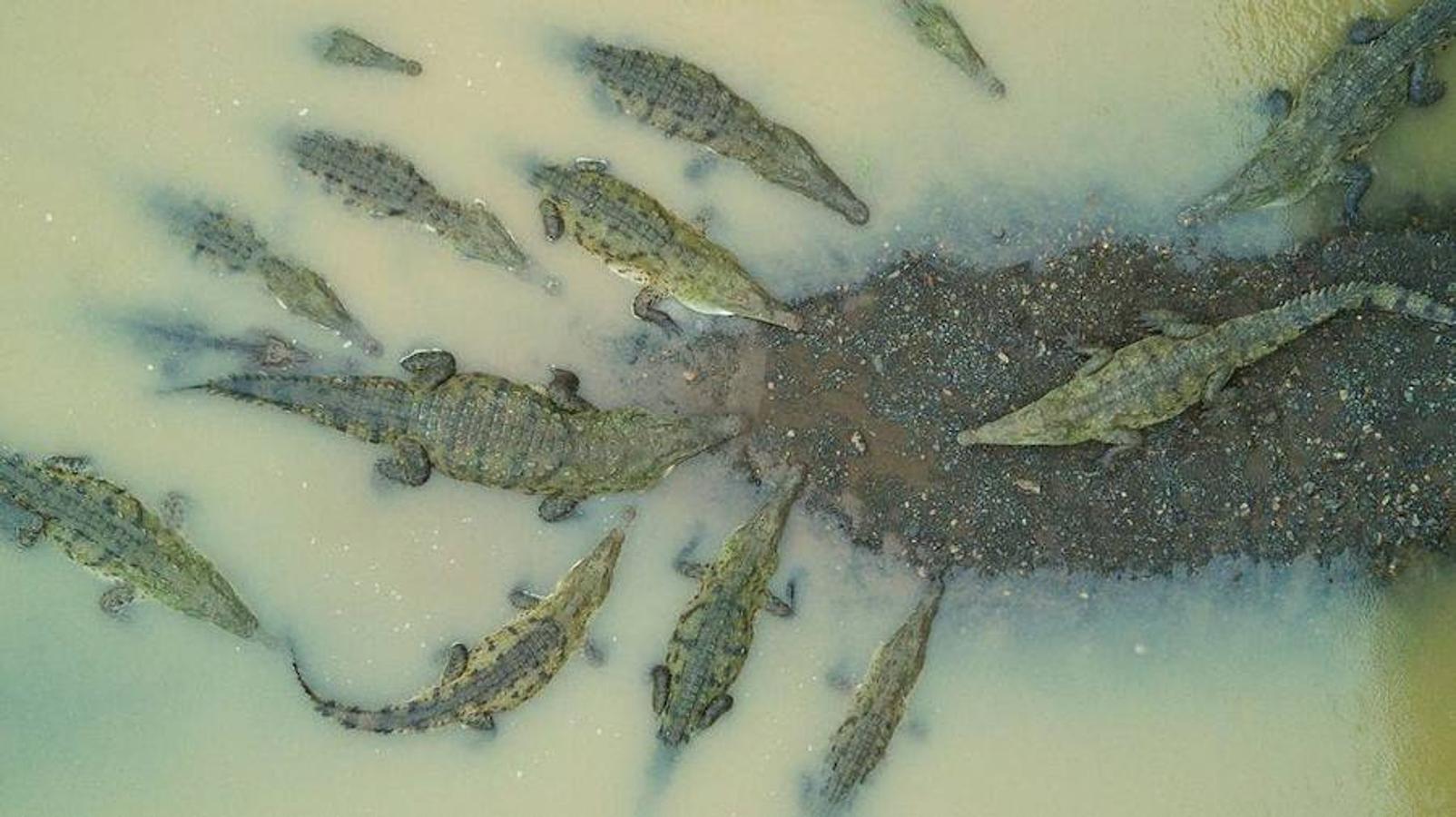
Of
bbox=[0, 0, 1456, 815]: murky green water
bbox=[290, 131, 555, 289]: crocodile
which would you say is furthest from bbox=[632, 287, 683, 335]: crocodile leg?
bbox=[290, 131, 555, 289]: crocodile

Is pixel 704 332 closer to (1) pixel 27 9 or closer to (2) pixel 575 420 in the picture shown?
(2) pixel 575 420

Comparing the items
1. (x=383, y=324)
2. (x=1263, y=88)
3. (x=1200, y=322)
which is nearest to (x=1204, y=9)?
(x=1263, y=88)

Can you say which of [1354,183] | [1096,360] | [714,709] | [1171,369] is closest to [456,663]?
[714,709]

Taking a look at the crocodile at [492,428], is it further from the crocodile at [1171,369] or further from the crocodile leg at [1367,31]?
the crocodile leg at [1367,31]

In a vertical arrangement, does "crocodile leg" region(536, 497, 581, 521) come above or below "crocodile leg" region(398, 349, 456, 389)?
below

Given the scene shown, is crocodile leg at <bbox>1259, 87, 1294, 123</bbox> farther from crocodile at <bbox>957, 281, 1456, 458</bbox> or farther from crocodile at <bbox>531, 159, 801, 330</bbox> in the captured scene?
crocodile at <bbox>531, 159, 801, 330</bbox>

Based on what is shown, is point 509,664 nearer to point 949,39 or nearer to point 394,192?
point 394,192

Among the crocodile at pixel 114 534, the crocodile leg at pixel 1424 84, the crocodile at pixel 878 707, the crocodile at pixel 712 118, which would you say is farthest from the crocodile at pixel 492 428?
the crocodile leg at pixel 1424 84
